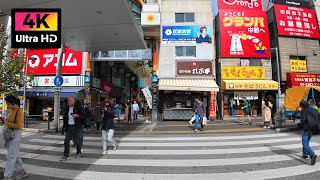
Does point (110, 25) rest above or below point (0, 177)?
→ above

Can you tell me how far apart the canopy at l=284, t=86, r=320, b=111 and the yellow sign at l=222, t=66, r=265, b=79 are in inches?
357

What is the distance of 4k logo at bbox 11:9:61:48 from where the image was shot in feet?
17.8

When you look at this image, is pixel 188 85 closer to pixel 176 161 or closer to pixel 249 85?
pixel 249 85

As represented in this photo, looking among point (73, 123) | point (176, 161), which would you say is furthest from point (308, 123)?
point (73, 123)

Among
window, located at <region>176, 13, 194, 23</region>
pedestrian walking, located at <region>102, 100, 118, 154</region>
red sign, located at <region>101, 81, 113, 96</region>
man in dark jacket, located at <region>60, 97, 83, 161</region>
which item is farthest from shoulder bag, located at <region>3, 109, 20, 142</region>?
red sign, located at <region>101, 81, 113, 96</region>

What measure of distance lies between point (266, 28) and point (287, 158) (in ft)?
65.0

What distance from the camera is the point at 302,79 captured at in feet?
81.4

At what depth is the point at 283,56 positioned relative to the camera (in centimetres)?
2528

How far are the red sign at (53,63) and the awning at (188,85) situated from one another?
23.4 ft

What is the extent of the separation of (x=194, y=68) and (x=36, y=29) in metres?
18.5

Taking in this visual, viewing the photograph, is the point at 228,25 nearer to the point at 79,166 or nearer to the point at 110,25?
the point at 110,25

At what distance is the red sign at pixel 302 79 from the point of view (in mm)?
24484

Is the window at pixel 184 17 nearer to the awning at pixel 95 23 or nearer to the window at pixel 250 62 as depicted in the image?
the window at pixel 250 62

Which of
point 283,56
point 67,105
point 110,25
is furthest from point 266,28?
point 67,105
